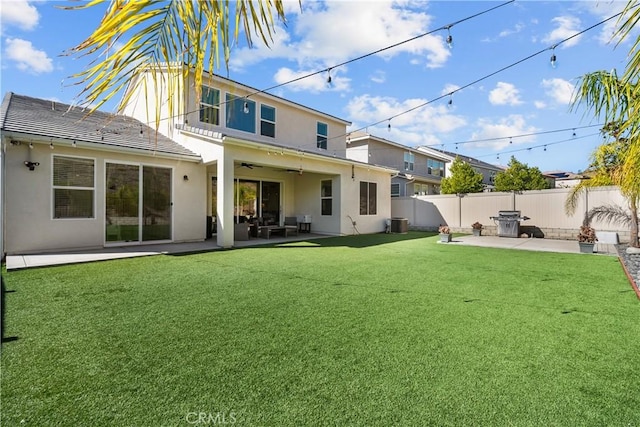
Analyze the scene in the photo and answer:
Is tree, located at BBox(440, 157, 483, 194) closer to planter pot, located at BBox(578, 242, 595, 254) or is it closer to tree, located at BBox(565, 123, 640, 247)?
tree, located at BBox(565, 123, 640, 247)

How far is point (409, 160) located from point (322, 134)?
11274mm

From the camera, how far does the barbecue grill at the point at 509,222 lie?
506 inches

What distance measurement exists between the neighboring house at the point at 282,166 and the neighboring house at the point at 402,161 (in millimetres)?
5186

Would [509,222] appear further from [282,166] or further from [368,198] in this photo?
[282,166]

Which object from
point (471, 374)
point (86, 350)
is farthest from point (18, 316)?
point (471, 374)

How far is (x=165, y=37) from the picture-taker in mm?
1419

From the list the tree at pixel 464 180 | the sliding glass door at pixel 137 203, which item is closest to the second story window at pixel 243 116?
the sliding glass door at pixel 137 203

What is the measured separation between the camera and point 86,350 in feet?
9.28

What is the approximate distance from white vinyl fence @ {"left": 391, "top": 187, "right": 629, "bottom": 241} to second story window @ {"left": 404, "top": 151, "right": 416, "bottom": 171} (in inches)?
Result: 301

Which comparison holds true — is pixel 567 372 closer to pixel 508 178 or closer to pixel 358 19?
pixel 358 19

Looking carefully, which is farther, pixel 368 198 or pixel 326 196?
pixel 368 198

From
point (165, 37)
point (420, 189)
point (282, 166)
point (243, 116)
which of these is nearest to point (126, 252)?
point (282, 166)
